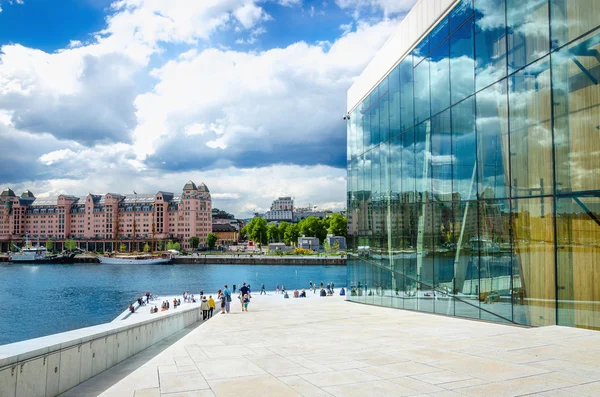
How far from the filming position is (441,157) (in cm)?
1880

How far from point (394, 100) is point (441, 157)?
19.6 ft

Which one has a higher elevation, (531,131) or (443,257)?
(531,131)

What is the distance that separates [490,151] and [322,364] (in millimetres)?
9481

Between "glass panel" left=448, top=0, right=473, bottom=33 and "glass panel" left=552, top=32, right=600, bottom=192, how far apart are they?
15.8 ft

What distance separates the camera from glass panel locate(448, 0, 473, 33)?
1669 cm

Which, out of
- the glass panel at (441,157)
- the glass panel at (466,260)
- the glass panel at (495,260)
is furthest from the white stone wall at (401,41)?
the glass panel at (495,260)

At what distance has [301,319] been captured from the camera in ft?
63.0

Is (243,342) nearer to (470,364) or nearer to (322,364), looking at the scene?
(322,364)

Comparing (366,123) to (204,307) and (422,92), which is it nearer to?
(422,92)

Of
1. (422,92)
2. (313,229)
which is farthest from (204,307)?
(313,229)

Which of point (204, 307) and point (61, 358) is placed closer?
point (61, 358)

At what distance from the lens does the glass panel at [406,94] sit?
2186 centimetres

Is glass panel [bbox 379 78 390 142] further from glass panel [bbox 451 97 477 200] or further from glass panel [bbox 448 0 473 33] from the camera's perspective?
glass panel [bbox 451 97 477 200]

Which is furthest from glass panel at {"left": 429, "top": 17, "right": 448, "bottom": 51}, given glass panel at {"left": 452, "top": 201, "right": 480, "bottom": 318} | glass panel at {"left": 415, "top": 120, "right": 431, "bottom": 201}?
glass panel at {"left": 452, "top": 201, "right": 480, "bottom": 318}
